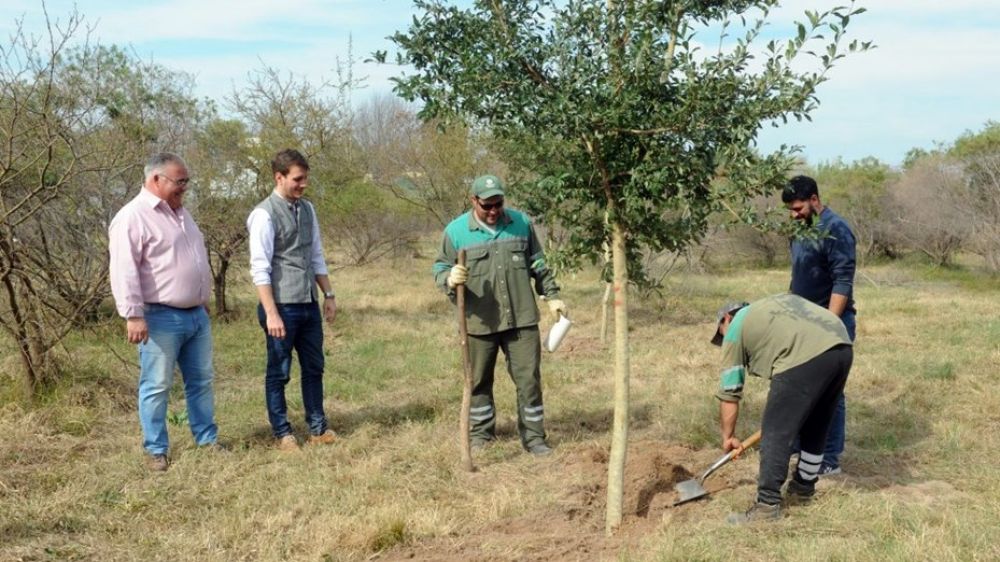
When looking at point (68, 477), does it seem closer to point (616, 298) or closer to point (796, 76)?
point (616, 298)

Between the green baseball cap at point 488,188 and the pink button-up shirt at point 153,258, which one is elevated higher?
the green baseball cap at point 488,188

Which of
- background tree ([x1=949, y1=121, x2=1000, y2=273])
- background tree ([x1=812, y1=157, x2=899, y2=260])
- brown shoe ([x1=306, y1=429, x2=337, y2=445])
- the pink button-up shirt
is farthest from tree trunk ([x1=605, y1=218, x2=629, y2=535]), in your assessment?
background tree ([x1=812, y1=157, x2=899, y2=260])

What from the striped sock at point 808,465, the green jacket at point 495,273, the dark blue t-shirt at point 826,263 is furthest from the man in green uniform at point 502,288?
the striped sock at point 808,465

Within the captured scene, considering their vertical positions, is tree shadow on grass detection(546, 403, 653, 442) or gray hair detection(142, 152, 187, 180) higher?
gray hair detection(142, 152, 187, 180)

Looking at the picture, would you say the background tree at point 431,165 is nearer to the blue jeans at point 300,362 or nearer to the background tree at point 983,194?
the blue jeans at point 300,362

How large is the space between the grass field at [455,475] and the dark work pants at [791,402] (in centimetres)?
28

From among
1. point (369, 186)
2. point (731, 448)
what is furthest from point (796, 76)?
point (369, 186)

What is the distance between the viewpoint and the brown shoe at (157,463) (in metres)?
4.75

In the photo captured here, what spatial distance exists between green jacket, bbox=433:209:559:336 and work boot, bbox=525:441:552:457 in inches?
31.8

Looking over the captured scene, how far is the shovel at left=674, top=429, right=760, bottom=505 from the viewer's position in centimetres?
435

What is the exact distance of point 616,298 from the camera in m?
3.95

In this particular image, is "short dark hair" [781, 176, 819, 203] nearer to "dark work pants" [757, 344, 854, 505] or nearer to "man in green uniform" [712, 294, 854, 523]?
"man in green uniform" [712, 294, 854, 523]

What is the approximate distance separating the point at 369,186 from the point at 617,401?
1054 cm

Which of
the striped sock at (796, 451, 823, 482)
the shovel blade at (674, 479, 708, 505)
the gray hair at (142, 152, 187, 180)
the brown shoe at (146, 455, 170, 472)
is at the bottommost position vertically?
the shovel blade at (674, 479, 708, 505)
